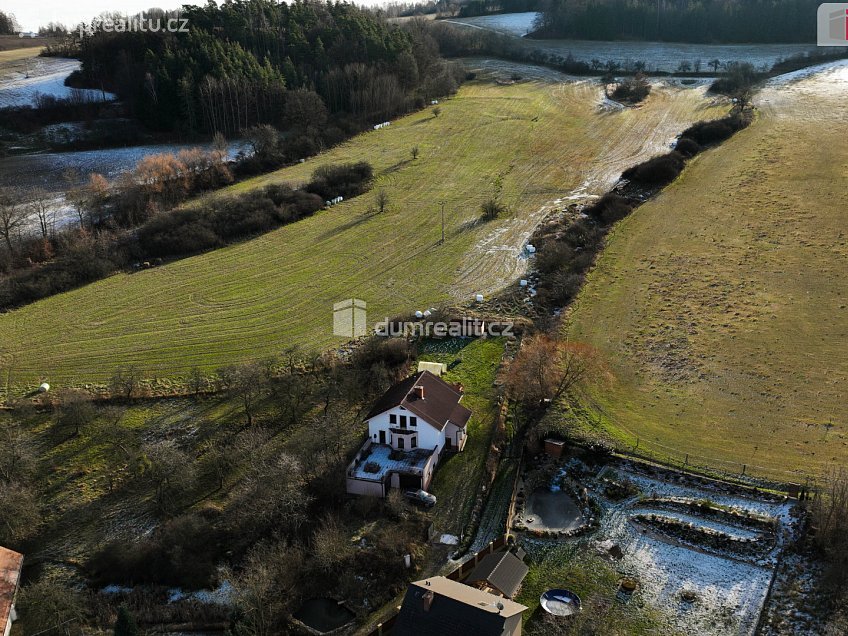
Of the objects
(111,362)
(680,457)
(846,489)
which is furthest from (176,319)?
(846,489)

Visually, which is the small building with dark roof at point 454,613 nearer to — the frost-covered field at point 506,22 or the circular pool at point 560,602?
the circular pool at point 560,602

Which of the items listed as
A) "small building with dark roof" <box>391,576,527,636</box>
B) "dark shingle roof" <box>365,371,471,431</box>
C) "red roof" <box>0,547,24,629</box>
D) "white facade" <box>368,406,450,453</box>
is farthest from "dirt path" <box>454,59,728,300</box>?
"red roof" <box>0,547,24,629</box>

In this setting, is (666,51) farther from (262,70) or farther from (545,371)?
(545,371)

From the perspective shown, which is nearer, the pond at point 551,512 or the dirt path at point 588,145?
the pond at point 551,512

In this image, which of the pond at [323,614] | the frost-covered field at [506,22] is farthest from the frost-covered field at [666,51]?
the pond at [323,614]

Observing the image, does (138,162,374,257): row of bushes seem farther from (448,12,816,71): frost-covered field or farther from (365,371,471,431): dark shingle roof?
(448,12,816,71): frost-covered field

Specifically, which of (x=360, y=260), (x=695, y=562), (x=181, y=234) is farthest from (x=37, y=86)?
(x=695, y=562)

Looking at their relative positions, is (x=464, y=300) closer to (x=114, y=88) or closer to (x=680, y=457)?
(x=680, y=457)
